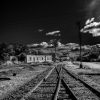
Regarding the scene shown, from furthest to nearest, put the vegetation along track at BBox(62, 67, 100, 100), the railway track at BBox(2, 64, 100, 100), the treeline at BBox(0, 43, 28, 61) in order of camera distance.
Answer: the treeline at BBox(0, 43, 28, 61) → the vegetation along track at BBox(62, 67, 100, 100) → the railway track at BBox(2, 64, 100, 100)

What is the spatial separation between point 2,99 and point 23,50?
301 feet

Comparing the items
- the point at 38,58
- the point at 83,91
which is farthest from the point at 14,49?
the point at 83,91

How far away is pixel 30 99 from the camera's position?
780 cm

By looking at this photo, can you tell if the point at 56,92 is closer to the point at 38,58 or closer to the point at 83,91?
the point at 83,91

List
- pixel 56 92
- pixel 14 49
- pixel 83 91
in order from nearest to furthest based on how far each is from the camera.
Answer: pixel 56 92, pixel 83 91, pixel 14 49

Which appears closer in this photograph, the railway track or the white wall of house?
the railway track

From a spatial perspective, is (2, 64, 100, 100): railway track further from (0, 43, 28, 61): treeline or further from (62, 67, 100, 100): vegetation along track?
(0, 43, 28, 61): treeline

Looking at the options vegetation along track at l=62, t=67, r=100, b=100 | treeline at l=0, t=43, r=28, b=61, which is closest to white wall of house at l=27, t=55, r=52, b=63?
treeline at l=0, t=43, r=28, b=61

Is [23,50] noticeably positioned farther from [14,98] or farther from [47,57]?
[14,98]

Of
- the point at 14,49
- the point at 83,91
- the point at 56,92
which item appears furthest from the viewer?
the point at 14,49

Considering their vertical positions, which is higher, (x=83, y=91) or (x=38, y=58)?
(x=38, y=58)

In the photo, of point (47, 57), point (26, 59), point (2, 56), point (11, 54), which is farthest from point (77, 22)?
point (47, 57)

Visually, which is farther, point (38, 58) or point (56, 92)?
point (38, 58)

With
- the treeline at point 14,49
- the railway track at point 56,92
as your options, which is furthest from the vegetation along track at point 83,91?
the treeline at point 14,49
